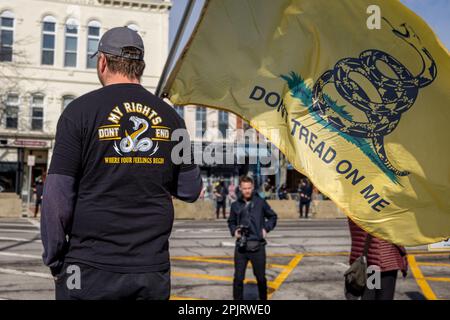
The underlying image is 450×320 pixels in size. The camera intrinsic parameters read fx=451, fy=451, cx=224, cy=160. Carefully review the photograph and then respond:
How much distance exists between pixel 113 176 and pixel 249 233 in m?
4.27

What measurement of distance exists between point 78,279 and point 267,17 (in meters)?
2.76

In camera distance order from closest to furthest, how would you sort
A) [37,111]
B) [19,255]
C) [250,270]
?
[250,270], [19,255], [37,111]

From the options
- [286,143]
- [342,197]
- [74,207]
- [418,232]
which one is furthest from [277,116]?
[74,207]

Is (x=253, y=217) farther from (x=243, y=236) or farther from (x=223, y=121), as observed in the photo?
(x=223, y=121)

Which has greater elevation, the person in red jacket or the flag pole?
the flag pole

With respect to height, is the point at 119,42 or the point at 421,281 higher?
the point at 119,42

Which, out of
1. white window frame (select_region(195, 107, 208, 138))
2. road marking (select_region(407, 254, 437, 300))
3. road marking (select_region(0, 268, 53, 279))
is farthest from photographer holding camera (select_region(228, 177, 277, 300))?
white window frame (select_region(195, 107, 208, 138))

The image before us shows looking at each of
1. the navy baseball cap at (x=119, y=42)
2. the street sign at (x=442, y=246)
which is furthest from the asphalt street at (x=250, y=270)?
the navy baseball cap at (x=119, y=42)

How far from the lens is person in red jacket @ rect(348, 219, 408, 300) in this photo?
461cm

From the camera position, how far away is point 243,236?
613cm

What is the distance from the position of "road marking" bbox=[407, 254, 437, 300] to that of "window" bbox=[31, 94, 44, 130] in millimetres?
25685

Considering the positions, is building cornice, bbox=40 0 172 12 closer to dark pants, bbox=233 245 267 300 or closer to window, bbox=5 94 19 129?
window, bbox=5 94 19 129

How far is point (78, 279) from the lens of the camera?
201 centimetres

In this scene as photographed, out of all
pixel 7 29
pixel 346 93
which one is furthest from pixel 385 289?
pixel 7 29
